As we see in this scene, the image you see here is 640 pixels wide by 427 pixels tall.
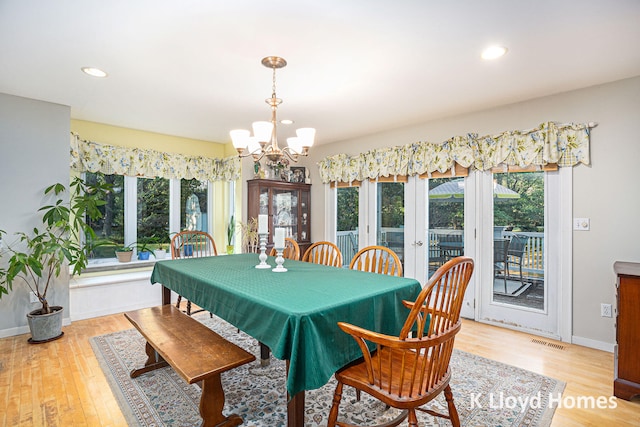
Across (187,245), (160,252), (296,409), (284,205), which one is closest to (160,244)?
(160,252)

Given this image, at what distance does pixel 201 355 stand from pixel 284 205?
3.51 meters

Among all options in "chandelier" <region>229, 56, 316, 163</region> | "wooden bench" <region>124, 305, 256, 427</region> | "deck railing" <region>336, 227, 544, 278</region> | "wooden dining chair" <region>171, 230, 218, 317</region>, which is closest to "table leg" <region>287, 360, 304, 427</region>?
"wooden bench" <region>124, 305, 256, 427</region>

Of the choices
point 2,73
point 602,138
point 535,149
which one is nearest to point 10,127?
point 2,73

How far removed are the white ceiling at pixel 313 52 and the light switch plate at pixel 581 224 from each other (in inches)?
46.9

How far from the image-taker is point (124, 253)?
432 cm

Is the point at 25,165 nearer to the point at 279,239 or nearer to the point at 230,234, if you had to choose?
the point at 230,234

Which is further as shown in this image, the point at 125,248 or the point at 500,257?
the point at 125,248

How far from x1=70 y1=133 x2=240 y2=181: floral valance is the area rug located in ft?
7.92

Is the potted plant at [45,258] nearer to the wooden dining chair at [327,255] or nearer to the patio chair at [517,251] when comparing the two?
the wooden dining chair at [327,255]

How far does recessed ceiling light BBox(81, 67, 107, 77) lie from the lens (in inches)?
99.6

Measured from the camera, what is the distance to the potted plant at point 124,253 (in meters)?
4.32

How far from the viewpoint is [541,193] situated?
3.22 m

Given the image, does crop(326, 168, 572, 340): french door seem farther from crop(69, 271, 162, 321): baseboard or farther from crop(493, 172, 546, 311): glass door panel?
crop(69, 271, 162, 321): baseboard

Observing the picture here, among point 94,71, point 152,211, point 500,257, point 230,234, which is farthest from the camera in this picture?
point 230,234
